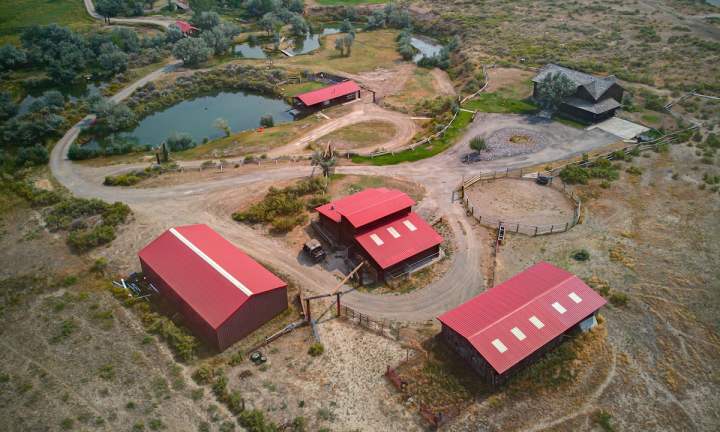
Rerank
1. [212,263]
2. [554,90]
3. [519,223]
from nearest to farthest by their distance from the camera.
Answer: [212,263]
[519,223]
[554,90]

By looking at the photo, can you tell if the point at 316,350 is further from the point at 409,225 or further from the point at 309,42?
the point at 309,42

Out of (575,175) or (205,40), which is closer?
(575,175)

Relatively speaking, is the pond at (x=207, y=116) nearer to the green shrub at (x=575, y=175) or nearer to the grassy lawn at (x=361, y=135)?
the grassy lawn at (x=361, y=135)

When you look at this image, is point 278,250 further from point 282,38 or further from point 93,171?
point 282,38

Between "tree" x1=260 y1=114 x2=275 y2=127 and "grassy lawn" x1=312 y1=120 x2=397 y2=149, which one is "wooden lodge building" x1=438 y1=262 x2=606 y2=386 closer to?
"grassy lawn" x1=312 y1=120 x2=397 y2=149

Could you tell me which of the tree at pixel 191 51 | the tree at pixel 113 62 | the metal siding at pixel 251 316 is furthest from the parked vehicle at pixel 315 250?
the tree at pixel 113 62

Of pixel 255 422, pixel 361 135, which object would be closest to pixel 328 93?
pixel 361 135

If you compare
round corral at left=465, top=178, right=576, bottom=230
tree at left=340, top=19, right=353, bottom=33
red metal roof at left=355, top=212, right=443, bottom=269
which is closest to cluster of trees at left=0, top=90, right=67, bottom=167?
red metal roof at left=355, top=212, right=443, bottom=269
